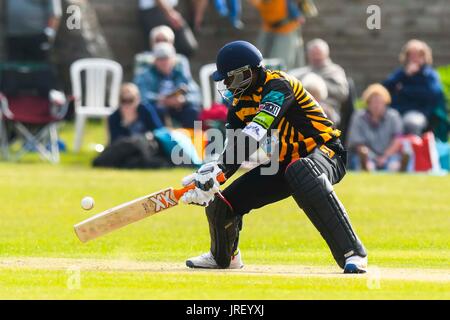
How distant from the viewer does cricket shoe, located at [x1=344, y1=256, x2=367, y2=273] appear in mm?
10212

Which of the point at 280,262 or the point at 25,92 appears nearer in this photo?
the point at 280,262

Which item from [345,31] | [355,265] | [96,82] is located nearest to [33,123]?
[96,82]

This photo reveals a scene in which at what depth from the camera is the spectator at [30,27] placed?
21.6 meters

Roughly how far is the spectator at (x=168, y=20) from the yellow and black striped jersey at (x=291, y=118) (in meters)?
11.9

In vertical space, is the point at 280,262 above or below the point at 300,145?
below

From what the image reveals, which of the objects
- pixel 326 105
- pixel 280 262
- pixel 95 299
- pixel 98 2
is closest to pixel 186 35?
pixel 98 2

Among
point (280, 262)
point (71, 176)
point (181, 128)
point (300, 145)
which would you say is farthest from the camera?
point (181, 128)

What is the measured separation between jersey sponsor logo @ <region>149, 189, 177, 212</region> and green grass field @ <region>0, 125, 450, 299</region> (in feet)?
1.68

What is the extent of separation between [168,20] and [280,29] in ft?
5.81

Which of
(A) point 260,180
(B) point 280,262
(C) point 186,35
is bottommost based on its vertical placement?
(B) point 280,262

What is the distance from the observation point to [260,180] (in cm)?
1059
